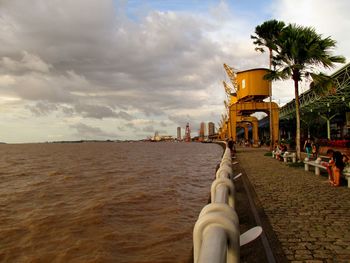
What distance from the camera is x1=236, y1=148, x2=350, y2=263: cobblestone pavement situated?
5109mm

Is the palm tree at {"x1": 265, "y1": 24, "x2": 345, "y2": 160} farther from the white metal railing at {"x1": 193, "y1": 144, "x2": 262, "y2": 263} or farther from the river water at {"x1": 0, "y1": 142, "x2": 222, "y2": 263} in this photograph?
the white metal railing at {"x1": 193, "y1": 144, "x2": 262, "y2": 263}

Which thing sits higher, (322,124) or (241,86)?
(241,86)

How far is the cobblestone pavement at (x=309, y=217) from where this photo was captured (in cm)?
511

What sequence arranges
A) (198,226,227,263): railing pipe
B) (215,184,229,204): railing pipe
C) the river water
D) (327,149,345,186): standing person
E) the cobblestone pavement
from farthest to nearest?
(327,149,345,186): standing person
the river water
the cobblestone pavement
(215,184,229,204): railing pipe
(198,226,227,263): railing pipe

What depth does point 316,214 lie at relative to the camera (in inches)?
292

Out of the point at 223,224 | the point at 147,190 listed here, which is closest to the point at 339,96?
the point at 147,190

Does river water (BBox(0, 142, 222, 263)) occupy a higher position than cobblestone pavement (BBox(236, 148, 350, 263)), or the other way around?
cobblestone pavement (BBox(236, 148, 350, 263))

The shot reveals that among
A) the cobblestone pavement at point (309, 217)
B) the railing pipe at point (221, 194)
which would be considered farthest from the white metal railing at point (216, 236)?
the cobblestone pavement at point (309, 217)

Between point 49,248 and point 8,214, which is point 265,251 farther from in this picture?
point 8,214

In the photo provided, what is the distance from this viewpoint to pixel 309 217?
7.18 m

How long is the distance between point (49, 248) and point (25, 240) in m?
1.38

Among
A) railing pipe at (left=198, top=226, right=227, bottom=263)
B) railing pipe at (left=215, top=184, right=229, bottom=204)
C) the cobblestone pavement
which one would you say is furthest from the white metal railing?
the cobblestone pavement

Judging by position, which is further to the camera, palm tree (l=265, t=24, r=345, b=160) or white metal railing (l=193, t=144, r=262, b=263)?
palm tree (l=265, t=24, r=345, b=160)

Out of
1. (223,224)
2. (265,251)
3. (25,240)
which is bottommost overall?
(25,240)
